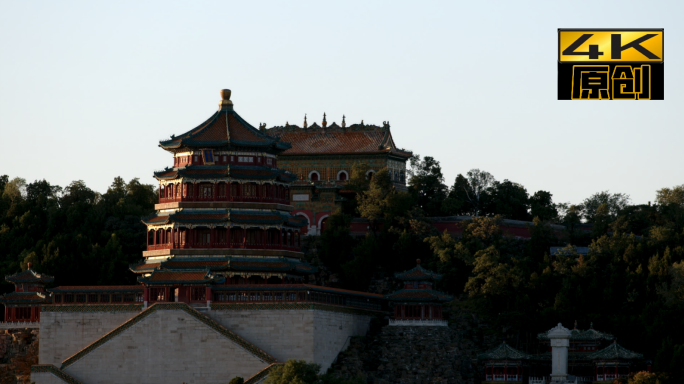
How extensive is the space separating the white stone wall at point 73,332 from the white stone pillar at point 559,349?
2257cm

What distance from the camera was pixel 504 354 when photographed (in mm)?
72500

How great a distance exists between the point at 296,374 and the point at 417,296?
12.6 meters

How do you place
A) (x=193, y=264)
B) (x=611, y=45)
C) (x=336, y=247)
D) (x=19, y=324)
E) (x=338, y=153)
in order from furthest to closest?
(x=338, y=153), (x=336, y=247), (x=19, y=324), (x=193, y=264), (x=611, y=45)

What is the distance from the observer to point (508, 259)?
87562 millimetres

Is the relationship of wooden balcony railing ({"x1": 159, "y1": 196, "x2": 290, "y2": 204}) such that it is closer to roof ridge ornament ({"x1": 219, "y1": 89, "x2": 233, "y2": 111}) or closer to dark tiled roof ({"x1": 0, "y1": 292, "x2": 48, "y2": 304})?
roof ridge ornament ({"x1": 219, "y1": 89, "x2": 233, "y2": 111})

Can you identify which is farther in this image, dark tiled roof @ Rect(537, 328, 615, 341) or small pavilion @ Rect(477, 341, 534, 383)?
dark tiled roof @ Rect(537, 328, 615, 341)

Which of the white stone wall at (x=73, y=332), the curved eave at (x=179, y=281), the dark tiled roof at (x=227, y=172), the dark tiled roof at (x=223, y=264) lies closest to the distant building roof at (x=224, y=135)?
the dark tiled roof at (x=227, y=172)

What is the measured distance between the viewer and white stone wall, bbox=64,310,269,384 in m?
70.9

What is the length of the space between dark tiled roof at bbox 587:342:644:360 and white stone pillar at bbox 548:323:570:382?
152 centimetres

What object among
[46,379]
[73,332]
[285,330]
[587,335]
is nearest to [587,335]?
[587,335]

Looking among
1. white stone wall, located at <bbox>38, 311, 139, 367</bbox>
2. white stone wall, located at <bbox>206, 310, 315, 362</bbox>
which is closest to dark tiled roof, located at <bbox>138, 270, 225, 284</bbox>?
white stone wall, located at <bbox>206, 310, 315, 362</bbox>

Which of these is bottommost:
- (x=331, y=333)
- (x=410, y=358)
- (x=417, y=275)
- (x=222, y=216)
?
(x=410, y=358)

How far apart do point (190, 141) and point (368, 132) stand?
29.3m

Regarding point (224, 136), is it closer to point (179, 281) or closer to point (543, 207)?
point (179, 281)
